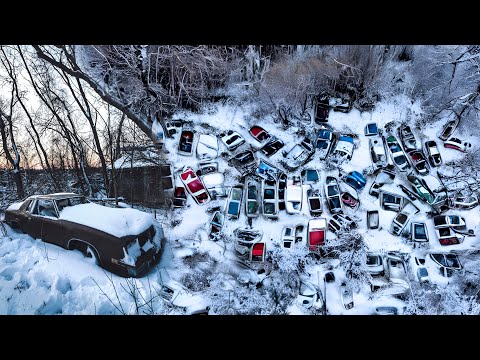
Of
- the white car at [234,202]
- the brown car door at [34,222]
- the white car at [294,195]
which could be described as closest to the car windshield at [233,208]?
the white car at [234,202]

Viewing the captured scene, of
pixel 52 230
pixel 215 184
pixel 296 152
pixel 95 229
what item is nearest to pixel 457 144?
pixel 296 152

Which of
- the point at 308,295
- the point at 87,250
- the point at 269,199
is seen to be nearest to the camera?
the point at 87,250

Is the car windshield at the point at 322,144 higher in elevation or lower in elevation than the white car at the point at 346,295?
higher

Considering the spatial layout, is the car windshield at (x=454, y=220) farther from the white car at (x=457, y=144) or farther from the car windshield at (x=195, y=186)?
the car windshield at (x=195, y=186)

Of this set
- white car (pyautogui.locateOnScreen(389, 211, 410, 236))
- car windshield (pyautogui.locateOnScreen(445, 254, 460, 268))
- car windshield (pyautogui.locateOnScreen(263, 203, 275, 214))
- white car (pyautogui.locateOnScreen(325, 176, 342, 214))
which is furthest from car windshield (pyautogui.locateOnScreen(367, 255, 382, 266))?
car windshield (pyautogui.locateOnScreen(263, 203, 275, 214))

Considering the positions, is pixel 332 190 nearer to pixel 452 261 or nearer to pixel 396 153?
pixel 396 153
